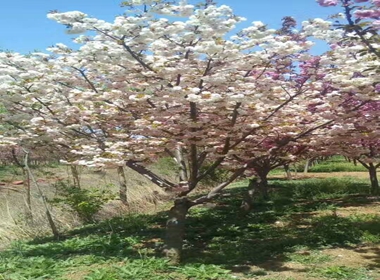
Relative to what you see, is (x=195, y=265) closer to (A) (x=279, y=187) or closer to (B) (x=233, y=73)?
(B) (x=233, y=73)

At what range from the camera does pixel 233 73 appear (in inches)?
250

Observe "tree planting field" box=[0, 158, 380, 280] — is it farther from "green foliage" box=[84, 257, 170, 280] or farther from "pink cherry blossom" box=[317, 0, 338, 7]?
"pink cherry blossom" box=[317, 0, 338, 7]

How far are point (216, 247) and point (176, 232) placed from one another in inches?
40.6

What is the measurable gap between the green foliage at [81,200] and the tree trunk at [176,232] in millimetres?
4160

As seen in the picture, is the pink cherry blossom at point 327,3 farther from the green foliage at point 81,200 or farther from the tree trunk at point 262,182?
the tree trunk at point 262,182

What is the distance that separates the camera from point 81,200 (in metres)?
10.6

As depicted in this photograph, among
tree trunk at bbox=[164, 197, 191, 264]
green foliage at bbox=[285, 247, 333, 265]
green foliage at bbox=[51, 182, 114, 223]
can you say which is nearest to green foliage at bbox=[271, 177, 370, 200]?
green foliage at bbox=[51, 182, 114, 223]

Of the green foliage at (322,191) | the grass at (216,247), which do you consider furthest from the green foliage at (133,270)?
the green foliage at (322,191)

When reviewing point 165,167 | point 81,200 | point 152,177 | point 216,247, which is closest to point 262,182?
point 81,200

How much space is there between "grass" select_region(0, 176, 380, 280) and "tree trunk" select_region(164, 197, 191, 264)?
207mm

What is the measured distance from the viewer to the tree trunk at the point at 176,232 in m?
6.62

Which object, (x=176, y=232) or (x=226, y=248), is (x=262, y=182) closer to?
(x=226, y=248)

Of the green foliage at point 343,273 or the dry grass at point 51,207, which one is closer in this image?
the green foliage at point 343,273

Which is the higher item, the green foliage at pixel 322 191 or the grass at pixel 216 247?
the green foliage at pixel 322 191
